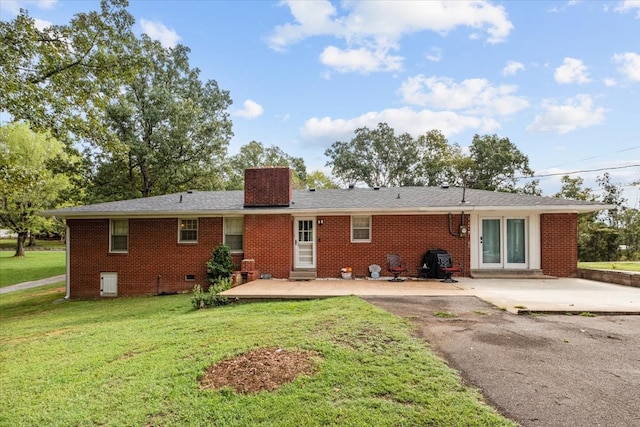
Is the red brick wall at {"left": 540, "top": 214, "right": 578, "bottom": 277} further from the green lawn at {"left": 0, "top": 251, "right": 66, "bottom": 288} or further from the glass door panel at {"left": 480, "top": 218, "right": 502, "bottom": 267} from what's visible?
the green lawn at {"left": 0, "top": 251, "right": 66, "bottom": 288}

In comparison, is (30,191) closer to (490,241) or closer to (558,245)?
(490,241)

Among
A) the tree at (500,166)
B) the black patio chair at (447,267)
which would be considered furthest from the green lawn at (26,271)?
the tree at (500,166)

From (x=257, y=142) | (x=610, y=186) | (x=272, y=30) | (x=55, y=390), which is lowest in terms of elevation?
(x=55, y=390)

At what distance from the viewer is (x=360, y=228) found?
11.8m

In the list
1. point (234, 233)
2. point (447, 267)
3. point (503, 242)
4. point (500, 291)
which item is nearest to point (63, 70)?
point (234, 233)

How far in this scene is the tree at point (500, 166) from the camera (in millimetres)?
28297

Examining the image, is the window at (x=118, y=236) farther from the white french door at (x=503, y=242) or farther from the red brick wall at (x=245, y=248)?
the white french door at (x=503, y=242)

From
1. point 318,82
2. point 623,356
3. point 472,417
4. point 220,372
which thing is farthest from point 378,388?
point 318,82

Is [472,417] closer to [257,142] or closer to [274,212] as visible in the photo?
[274,212]

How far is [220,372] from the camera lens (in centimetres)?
402

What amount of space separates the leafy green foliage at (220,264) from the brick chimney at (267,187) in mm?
1764

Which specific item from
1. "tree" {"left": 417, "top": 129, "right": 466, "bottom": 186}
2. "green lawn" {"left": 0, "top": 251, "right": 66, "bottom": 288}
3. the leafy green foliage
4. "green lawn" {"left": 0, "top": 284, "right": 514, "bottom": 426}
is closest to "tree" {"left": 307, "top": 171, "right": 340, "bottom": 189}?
"tree" {"left": 417, "top": 129, "right": 466, "bottom": 186}

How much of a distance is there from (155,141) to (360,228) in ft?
52.3

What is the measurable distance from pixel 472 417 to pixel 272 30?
46.6ft
